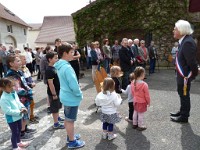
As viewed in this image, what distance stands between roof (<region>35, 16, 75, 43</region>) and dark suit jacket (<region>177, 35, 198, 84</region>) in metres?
32.4

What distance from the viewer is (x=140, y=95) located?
4281 mm

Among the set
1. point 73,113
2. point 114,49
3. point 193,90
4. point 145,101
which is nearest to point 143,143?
point 145,101

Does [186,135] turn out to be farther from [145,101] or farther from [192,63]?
[192,63]

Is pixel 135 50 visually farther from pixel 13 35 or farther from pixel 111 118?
pixel 13 35

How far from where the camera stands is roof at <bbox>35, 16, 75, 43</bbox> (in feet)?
124

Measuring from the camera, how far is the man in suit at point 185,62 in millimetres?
4184

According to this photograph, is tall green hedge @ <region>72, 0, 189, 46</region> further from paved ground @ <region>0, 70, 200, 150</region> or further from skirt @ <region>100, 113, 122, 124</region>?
skirt @ <region>100, 113, 122, 124</region>

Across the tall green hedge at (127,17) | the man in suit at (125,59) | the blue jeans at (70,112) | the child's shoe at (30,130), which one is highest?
the tall green hedge at (127,17)

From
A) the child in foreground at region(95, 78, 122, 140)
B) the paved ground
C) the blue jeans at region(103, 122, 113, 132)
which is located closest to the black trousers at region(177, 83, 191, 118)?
the paved ground

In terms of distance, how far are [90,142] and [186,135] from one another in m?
1.80

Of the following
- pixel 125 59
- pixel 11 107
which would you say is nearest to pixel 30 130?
pixel 11 107

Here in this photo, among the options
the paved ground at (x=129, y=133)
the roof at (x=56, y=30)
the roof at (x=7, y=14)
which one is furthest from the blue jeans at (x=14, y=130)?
the roof at (x=56, y=30)

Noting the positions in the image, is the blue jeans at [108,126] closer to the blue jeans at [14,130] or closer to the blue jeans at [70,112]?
the blue jeans at [70,112]

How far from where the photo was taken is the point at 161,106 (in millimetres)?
5871
